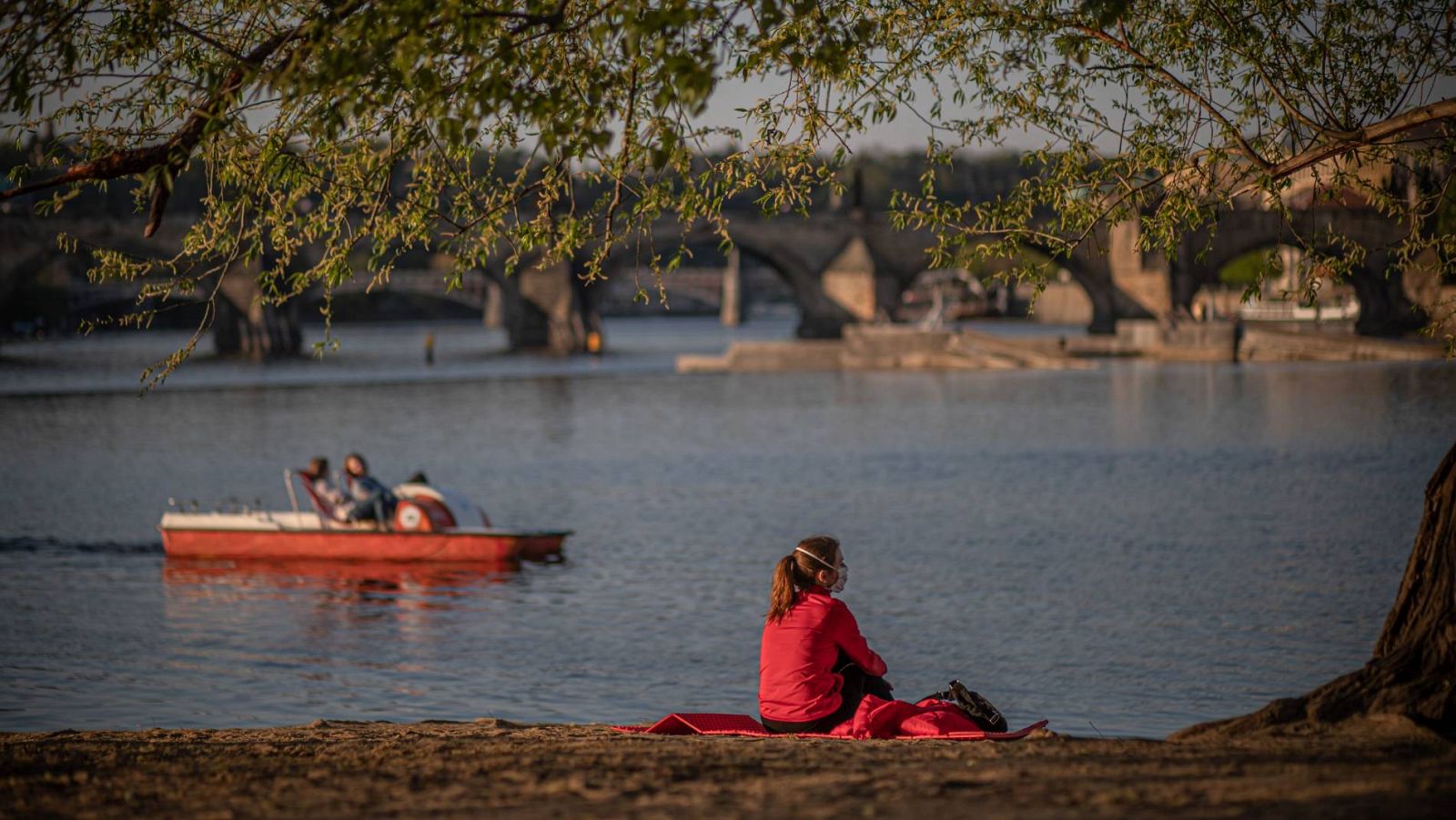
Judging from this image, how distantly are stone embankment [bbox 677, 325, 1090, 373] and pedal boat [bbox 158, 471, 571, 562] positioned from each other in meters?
51.8

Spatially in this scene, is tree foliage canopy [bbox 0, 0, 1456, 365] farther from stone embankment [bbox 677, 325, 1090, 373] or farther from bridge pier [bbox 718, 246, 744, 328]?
bridge pier [bbox 718, 246, 744, 328]

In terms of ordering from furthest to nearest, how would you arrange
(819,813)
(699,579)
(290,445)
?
1. (290,445)
2. (699,579)
3. (819,813)

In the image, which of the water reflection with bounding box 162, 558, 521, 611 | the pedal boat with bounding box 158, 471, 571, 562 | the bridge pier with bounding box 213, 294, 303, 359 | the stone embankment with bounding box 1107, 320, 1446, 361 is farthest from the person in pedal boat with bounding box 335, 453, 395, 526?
the bridge pier with bounding box 213, 294, 303, 359

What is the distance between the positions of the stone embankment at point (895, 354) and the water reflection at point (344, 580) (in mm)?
52009

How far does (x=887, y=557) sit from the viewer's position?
22062mm

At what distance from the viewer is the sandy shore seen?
5.84 m

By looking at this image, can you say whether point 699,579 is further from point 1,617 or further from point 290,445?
point 290,445

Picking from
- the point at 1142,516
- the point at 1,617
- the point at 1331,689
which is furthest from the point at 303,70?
Result: the point at 1142,516

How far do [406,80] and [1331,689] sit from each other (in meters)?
5.61

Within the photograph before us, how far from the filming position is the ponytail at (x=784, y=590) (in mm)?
7938

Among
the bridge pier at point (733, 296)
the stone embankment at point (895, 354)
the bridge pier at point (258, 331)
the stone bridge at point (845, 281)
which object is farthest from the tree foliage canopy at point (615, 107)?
the bridge pier at point (733, 296)

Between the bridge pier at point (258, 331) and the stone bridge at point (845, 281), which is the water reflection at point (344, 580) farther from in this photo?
the bridge pier at point (258, 331)

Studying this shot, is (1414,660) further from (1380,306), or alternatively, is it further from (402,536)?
(1380,306)

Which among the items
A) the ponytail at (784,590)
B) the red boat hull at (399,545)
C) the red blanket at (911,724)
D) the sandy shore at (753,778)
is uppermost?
the ponytail at (784,590)
